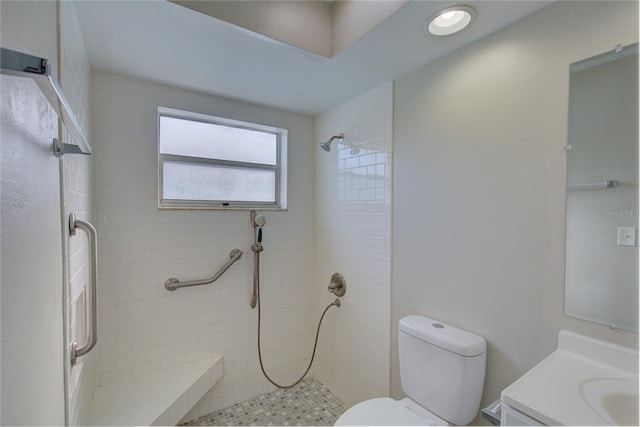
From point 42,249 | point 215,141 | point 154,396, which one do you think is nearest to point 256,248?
point 215,141

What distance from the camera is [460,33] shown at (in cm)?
127

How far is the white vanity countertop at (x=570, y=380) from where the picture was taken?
0.73 meters

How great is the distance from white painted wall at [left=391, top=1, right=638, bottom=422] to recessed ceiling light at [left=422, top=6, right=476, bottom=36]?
0.18 meters

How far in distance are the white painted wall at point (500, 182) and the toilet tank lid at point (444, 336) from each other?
0.18 feet

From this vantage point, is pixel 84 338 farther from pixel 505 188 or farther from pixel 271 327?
pixel 505 188

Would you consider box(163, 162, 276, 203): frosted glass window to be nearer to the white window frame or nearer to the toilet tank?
the white window frame

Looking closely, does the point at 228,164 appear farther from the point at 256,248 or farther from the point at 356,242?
the point at 356,242

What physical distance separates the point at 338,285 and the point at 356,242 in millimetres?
386

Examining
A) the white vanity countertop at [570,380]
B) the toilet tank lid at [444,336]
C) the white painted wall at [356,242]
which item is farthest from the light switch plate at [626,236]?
the white painted wall at [356,242]

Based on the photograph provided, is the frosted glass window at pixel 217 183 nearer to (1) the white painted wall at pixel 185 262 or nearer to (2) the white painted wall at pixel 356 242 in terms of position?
(1) the white painted wall at pixel 185 262

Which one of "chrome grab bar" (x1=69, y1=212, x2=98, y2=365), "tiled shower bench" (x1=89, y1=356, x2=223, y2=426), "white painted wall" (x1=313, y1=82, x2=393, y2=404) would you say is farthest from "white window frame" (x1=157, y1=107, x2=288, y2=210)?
"tiled shower bench" (x1=89, y1=356, x2=223, y2=426)

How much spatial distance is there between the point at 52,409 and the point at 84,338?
0.60 metres

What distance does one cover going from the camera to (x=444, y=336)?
130cm

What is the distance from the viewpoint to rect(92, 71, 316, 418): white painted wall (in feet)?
5.56
